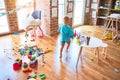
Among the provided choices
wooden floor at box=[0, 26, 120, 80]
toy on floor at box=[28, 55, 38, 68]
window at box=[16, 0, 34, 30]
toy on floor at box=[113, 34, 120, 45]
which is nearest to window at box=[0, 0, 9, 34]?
window at box=[16, 0, 34, 30]

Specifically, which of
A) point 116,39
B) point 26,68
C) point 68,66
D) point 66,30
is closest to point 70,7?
point 116,39

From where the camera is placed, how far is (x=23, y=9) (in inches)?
187

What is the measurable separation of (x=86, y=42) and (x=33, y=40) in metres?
1.91

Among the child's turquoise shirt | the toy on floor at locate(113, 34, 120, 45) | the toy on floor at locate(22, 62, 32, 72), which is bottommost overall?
the toy on floor at locate(22, 62, 32, 72)

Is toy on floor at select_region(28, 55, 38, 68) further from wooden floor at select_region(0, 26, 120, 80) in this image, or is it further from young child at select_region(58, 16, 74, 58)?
young child at select_region(58, 16, 74, 58)

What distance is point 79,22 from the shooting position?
19.9 ft

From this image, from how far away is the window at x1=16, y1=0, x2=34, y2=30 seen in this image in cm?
455

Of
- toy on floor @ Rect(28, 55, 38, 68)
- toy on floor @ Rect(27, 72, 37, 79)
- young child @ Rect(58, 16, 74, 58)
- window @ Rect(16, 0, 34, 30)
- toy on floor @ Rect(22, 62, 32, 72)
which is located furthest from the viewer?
window @ Rect(16, 0, 34, 30)

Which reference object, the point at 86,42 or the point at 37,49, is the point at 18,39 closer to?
the point at 37,49

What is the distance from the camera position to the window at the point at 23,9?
4.55m

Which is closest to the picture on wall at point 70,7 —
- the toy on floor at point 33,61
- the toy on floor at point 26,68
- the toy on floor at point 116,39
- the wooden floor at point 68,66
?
the wooden floor at point 68,66

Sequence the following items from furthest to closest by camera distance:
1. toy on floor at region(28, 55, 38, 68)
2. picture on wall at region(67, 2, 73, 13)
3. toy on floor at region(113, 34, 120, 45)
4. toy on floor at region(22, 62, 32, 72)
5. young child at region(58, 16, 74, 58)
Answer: picture on wall at region(67, 2, 73, 13) → toy on floor at region(113, 34, 120, 45) → young child at region(58, 16, 74, 58) → toy on floor at region(28, 55, 38, 68) → toy on floor at region(22, 62, 32, 72)

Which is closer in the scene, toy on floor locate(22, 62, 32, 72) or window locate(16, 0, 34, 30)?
toy on floor locate(22, 62, 32, 72)

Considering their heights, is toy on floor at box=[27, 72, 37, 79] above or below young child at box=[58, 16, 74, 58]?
below
